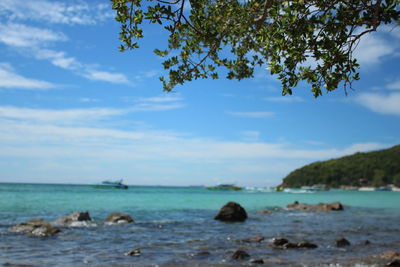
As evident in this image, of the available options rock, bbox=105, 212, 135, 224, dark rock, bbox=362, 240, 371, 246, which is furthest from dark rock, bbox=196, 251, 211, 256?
rock, bbox=105, 212, 135, 224

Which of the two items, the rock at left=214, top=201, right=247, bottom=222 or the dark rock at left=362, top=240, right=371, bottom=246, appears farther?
the rock at left=214, top=201, right=247, bottom=222

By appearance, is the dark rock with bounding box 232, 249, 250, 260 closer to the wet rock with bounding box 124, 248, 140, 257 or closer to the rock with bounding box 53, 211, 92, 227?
the wet rock with bounding box 124, 248, 140, 257

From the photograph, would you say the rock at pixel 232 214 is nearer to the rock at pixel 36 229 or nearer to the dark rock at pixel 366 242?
the dark rock at pixel 366 242

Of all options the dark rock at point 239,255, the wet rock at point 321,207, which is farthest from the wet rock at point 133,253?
the wet rock at point 321,207

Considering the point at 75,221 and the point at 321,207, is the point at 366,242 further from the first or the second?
the point at 321,207

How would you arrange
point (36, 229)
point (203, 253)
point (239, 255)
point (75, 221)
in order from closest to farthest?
point (239, 255) < point (203, 253) < point (36, 229) < point (75, 221)

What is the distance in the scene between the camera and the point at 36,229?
750 inches

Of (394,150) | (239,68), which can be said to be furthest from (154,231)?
(394,150)

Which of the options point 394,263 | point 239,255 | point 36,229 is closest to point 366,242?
point 394,263

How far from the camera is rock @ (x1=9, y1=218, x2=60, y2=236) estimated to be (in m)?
18.7

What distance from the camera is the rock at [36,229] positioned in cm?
1870

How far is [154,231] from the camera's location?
21.5m

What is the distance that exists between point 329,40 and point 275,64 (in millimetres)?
1219

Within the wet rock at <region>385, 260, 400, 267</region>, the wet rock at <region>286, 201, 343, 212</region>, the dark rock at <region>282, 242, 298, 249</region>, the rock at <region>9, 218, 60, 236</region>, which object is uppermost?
the wet rock at <region>385, 260, 400, 267</region>
